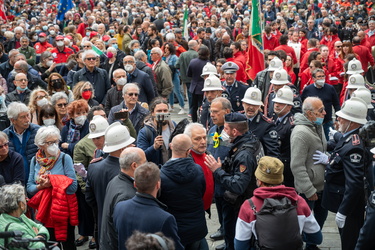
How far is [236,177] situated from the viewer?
5453 millimetres

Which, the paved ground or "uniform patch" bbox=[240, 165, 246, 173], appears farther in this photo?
the paved ground

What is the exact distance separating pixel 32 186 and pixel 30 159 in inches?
33.3

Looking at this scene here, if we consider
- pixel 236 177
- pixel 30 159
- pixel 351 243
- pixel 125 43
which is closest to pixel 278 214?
pixel 236 177

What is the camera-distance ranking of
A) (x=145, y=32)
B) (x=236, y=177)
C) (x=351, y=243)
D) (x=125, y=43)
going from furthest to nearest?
(x=145, y=32) < (x=125, y=43) < (x=351, y=243) < (x=236, y=177)

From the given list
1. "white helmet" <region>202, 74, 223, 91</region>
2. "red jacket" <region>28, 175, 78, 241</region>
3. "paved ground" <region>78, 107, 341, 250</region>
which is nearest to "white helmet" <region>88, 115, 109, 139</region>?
"red jacket" <region>28, 175, 78, 241</region>

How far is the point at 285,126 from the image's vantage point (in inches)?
274

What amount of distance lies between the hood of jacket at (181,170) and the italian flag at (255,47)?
20.7 ft

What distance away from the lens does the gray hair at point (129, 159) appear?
189 inches

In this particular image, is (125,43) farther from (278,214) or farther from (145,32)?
(278,214)

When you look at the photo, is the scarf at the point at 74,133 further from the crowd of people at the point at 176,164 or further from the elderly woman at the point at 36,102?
the elderly woman at the point at 36,102

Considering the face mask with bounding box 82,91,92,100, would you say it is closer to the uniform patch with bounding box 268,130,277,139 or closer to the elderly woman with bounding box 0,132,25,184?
the elderly woman with bounding box 0,132,25,184

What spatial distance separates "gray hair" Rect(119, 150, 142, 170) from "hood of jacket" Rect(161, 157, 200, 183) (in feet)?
1.05

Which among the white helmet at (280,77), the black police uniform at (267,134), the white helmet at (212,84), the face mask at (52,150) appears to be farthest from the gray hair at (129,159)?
the white helmet at (280,77)

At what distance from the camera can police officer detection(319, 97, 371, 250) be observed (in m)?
5.56
